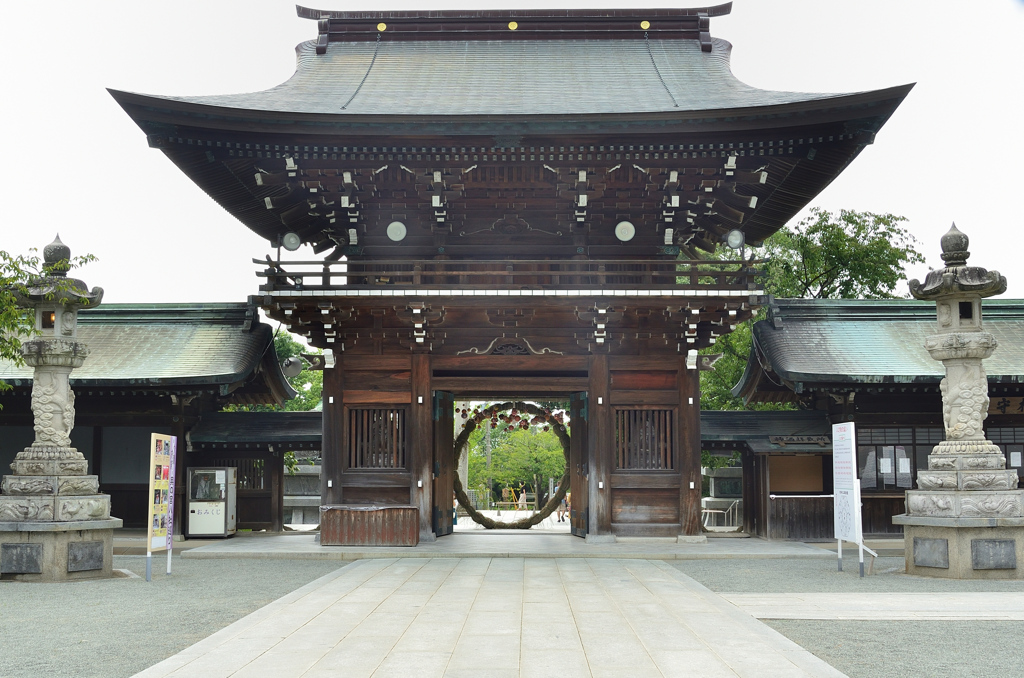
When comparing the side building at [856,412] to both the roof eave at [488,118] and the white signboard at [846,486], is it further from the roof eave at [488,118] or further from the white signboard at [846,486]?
the roof eave at [488,118]

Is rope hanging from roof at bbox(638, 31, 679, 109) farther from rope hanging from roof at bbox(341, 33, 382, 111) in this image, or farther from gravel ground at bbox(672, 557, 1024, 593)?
gravel ground at bbox(672, 557, 1024, 593)

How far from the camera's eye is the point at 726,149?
52.0ft

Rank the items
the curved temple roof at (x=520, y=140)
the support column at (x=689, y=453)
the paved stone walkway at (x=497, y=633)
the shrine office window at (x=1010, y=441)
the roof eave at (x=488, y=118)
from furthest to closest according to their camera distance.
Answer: the shrine office window at (x=1010, y=441) < the support column at (x=689, y=453) < the curved temple roof at (x=520, y=140) < the roof eave at (x=488, y=118) < the paved stone walkway at (x=497, y=633)

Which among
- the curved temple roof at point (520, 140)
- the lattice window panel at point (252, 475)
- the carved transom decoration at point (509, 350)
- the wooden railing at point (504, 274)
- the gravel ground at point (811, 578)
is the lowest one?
the gravel ground at point (811, 578)

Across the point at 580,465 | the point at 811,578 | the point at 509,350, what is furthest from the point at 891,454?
the point at 509,350

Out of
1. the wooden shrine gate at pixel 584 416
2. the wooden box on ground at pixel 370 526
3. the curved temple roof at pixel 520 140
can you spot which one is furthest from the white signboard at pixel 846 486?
the wooden box on ground at pixel 370 526

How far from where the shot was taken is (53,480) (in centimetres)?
1330

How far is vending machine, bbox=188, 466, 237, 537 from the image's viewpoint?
2012 centimetres

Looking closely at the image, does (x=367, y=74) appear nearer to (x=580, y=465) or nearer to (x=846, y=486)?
(x=580, y=465)

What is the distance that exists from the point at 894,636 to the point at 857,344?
39.5ft

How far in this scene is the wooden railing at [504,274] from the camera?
1636 cm

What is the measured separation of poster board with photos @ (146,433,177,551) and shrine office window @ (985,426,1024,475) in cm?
1635

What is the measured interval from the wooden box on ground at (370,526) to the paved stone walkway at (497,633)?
346cm

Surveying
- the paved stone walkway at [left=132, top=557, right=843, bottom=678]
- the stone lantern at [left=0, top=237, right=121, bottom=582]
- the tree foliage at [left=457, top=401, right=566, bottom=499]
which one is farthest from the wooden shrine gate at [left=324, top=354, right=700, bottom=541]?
the tree foliage at [left=457, top=401, right=566, bottom=499]
